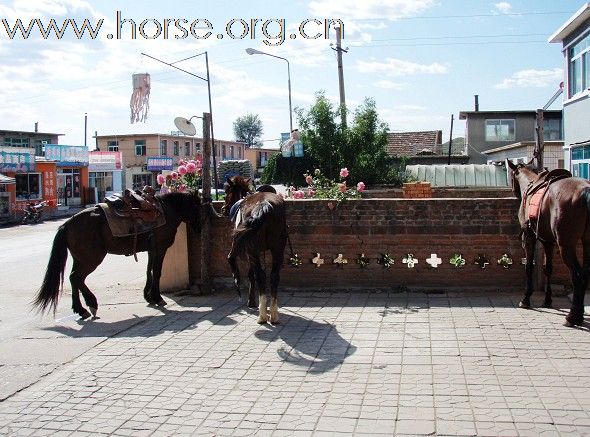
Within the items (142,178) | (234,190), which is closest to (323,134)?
(234,190)

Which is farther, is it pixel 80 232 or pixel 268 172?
pixel 268 172

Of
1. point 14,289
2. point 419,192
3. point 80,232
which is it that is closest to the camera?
point 80,232

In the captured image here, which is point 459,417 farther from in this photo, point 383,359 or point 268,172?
point 268,172

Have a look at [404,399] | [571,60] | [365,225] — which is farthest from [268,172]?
[404,399]

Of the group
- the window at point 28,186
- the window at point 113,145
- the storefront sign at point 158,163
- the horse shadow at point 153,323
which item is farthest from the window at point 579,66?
the window at point 113,145

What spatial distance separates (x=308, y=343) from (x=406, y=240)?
10.6 feet

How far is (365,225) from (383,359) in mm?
3698

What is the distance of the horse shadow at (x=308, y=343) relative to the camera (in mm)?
6473

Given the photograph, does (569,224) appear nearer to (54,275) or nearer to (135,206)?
(135,206)

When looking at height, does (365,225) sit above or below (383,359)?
above

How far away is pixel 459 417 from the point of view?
4898mm

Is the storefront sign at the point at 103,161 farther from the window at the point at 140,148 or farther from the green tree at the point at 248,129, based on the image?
the green tree at the point at 248,129

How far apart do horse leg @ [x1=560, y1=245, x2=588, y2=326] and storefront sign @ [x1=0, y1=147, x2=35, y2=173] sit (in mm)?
36527

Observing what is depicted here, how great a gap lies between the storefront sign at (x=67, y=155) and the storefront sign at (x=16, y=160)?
137 inches
